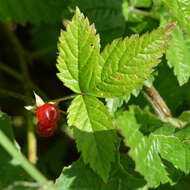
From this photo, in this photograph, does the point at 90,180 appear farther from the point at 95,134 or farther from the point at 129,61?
the point at 129,61

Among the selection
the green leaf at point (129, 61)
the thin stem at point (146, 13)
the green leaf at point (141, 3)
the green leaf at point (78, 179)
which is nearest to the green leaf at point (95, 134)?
the green leaf at point (129, 61)

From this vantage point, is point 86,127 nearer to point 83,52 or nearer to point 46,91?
point 83,52

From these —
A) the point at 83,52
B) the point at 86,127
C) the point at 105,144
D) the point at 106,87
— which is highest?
the point at 83,52

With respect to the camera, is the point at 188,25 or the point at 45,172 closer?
the point at 188,25

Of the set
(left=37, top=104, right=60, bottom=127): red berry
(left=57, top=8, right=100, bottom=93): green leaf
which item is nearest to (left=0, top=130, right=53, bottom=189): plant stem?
(left=37, top=104, right=60, bottom=127): red berry

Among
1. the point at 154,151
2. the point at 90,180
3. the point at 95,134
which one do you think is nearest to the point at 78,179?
the point at 90,180

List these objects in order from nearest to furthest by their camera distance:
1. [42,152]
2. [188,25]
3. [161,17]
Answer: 1. [188,25]
2. [161,17]
3. [42,152]

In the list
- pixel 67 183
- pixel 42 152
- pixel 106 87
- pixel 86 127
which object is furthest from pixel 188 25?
pixel 42 152
